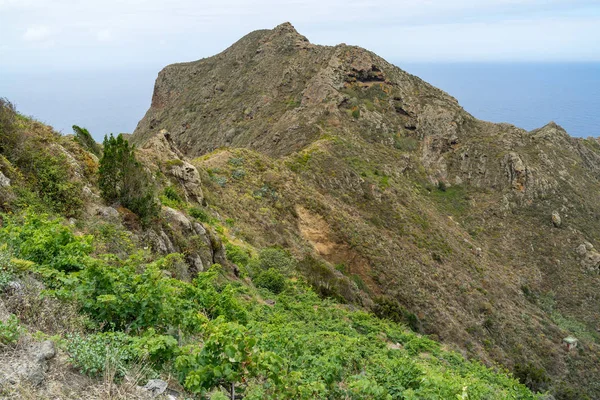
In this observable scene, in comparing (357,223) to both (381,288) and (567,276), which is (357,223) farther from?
(567,276)

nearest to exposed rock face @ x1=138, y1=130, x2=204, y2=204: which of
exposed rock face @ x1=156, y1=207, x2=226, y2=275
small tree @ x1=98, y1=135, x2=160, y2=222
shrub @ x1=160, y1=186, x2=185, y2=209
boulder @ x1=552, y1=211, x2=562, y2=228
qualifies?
shrub @ x1=160, y1=186, x2=185, y2=209

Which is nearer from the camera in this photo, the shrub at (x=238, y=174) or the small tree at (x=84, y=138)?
the small tree at (x=84, y=138)

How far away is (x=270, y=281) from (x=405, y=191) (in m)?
25.6

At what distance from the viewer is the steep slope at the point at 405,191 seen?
2238 centimetres

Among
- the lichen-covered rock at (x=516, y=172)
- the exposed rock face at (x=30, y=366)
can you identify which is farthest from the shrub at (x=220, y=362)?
the lichen-covered rock at (x=516, y=172)

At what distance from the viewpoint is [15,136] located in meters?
8.52

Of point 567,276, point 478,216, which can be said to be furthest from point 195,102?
point 567,276

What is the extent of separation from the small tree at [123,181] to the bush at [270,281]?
4.70 metres

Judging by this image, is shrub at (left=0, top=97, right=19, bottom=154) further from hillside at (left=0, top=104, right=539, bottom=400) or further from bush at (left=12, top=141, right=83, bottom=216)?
bush at (left=12, top=141, right=83, bottom=216)

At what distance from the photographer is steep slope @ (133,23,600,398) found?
22.4 meters

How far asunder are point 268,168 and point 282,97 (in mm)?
29604

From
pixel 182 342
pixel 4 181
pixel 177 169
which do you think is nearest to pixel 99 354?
pixel 182 342

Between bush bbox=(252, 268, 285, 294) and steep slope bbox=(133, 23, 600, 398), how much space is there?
2916 millimetres

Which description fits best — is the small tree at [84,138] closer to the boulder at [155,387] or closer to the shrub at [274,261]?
the shrub at [274,261]
